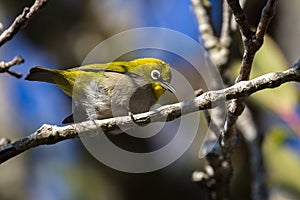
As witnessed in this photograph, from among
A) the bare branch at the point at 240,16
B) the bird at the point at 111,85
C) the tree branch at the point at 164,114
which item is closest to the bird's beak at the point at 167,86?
the bird at the point at 111,85

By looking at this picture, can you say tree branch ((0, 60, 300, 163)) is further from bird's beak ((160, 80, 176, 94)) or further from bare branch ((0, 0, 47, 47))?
bird's beak ((160, 80, 176, 94))

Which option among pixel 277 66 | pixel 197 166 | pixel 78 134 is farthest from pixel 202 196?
pixel 78 134

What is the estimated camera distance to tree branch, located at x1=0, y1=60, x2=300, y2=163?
126cm

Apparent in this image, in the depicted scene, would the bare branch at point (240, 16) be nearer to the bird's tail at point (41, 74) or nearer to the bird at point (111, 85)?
the bird at point (111, 85)

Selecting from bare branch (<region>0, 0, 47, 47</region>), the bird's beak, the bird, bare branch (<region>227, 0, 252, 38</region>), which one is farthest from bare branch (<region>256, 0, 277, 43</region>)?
the bird's beak

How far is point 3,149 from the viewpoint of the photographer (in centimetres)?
132

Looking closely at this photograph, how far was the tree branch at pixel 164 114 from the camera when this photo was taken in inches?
49.7

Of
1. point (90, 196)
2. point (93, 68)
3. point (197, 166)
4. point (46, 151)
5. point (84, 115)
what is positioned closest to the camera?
point (84, 115)

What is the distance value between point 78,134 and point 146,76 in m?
0.90

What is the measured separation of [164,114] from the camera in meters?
1.30

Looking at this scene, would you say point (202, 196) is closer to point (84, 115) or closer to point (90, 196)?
point (90, 196)

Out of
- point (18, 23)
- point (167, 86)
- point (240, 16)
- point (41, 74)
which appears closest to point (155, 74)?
point (167, 86)

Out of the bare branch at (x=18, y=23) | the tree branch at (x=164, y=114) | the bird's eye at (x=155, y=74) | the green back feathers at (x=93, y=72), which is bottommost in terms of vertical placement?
the tree branch at (x=164, y=114)

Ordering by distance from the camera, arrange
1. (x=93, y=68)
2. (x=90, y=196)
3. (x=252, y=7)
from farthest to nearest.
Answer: (x=90, y=196)
(x=252, y=7)
(x=93, y=68)
